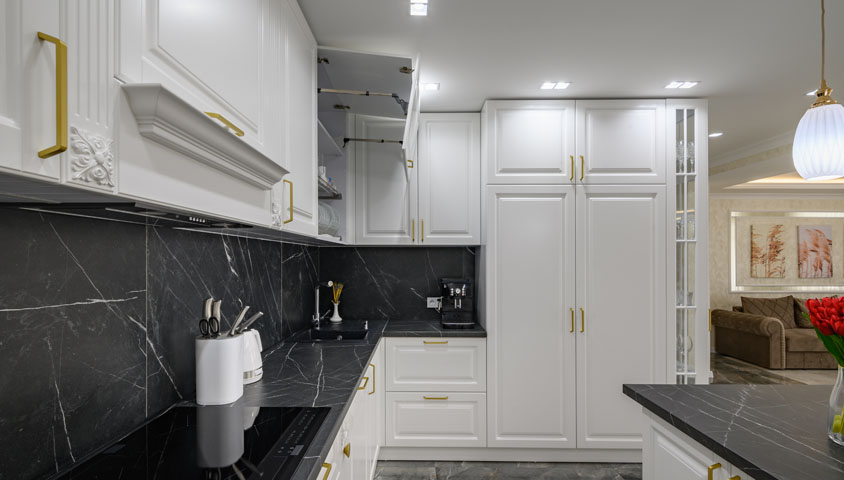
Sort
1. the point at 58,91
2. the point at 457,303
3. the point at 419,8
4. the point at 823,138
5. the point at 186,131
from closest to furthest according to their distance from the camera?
the point at 58,91, the point at 186,131, the point at 823,138, the point at 419,8, the point at 457,303

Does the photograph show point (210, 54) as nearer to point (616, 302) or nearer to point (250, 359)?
point (250, 359)

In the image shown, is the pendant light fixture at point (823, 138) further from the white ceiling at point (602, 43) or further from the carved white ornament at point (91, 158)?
the carved white ornament at point (91, 158)

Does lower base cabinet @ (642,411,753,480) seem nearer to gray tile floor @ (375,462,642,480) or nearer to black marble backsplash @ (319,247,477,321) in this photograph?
gray tile floor @ (375,462,642,480)

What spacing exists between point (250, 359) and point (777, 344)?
6.48m

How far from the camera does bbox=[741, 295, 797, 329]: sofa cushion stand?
5941mm

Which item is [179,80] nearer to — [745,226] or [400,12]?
[400,12]

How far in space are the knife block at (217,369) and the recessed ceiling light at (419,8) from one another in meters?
1.50

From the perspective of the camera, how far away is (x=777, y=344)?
17.6ft

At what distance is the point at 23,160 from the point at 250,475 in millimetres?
784

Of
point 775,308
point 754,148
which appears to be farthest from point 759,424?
point 775,308

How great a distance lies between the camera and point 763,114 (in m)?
3.16

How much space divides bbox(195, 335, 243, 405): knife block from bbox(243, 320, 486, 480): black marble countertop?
9 centimetres

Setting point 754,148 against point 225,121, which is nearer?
point 225,121

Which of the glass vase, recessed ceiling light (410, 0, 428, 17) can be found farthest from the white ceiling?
the glass vase
